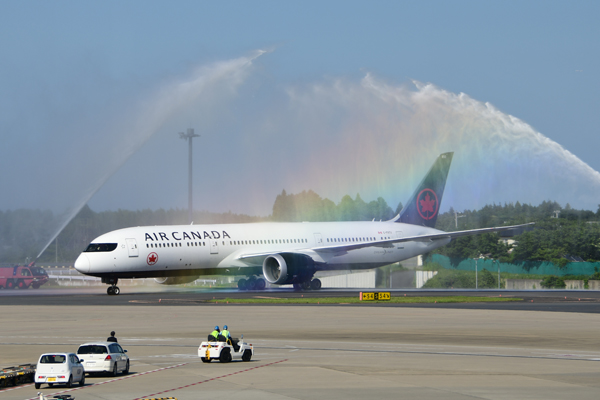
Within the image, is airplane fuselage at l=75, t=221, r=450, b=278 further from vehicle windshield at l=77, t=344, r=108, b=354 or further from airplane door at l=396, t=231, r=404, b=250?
vehicle windshield at l=77, t=344, r=108, b=354

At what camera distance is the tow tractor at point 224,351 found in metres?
25.6

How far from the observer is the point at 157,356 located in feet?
91.0

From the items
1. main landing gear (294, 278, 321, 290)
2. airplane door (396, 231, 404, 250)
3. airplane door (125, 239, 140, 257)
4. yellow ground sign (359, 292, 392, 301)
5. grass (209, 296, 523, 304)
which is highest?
airplane door (396, 231, 404, 250)

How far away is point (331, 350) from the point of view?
29.2 meters

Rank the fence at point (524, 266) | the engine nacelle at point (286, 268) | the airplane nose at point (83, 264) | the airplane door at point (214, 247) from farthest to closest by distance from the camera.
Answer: the fence at point (524, 266), the airplane door at point (214, 247), the engine nacelle at point (286, 268), the airplane nose at point (83, 264)

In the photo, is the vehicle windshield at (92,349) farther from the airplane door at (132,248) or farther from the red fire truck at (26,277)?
the red fire truck at (26,277)

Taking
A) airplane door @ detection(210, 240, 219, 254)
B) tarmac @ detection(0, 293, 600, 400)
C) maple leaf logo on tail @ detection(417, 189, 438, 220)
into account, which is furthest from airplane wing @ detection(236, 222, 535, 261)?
tarmac @ detection(0, 293, 600, 400)

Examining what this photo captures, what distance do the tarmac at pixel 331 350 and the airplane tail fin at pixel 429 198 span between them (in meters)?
35.5

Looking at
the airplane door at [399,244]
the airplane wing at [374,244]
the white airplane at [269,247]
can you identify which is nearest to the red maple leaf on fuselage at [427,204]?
the white airplane at [269,247]

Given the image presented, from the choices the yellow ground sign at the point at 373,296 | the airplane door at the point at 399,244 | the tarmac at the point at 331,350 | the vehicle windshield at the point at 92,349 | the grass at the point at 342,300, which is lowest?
the tarmac at the point at 331,350

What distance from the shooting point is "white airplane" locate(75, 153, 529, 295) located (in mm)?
65000

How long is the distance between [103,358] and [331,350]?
9.24 m

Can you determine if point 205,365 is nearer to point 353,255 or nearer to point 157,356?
point 157,356

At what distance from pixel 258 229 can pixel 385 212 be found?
1626 inches
